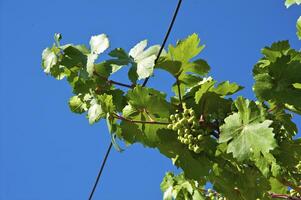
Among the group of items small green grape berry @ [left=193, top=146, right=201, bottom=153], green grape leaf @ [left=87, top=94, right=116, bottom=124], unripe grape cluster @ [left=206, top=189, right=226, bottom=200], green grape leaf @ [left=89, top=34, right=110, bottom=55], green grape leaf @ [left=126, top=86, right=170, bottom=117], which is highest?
green grape leaf @ [left=89, top=34, right=110, bottom=55]

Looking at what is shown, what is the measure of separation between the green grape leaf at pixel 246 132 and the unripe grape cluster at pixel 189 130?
20 cm

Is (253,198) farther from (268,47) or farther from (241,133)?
(268,47)

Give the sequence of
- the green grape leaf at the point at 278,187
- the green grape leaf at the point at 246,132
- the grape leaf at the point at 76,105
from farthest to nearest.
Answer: the green grape leaf at the point at 278,187 < the grape leaf at the point at 76,105 < the green grape leaf at the point at 246,132

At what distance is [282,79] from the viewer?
290 centimetres

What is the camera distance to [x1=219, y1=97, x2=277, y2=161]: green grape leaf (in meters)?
2.70

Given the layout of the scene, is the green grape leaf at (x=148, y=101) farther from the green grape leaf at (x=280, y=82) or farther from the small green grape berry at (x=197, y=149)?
the green grape leaf at (x=280, y=82)

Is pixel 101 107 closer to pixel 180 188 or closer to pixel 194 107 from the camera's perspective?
pixel 194 107

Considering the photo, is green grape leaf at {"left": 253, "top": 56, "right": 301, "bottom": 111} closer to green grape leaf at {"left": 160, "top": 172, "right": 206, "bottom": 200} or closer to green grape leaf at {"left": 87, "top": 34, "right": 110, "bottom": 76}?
green grape leaf at {"left": 87, "top": 34, "right": 110, "bottom": 76}

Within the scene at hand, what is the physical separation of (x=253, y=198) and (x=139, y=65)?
4.08 ft

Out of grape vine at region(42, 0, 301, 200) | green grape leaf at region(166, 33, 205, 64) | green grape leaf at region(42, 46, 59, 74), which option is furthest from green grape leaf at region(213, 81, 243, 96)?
green grape leaf at region(42, 46, 59, 74)

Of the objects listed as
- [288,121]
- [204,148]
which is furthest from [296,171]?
[204,148]

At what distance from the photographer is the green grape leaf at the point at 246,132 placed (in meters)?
2.70

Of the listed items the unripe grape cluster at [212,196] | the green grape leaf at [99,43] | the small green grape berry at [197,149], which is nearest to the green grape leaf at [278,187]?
the unripe grape cluster at [212,196]

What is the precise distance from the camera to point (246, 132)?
275cm
